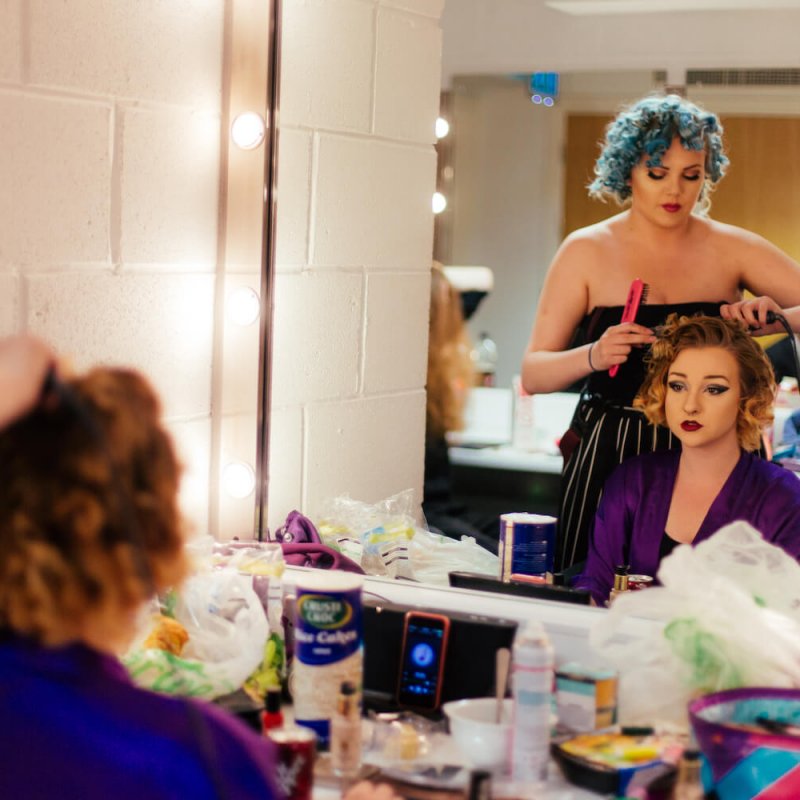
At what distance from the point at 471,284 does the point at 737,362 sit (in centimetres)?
40

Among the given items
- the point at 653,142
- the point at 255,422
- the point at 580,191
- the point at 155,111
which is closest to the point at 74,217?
the point at 155,111

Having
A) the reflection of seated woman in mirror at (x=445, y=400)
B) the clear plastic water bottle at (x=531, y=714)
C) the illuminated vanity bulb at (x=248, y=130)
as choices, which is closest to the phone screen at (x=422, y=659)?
the clear plastic water bottle at (x=531, y=714)

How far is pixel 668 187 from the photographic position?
1.66m

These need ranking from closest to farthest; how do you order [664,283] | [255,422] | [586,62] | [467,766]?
[467,766], [586,62], [664,283], [255,422]

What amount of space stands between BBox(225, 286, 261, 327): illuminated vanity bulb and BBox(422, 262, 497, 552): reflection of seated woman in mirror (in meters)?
0.28

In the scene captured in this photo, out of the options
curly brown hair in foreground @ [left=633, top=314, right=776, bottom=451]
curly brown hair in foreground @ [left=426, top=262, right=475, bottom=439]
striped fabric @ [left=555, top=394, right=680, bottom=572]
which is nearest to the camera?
curly brown hair in foreground @ [left=633, top=314, right=776, bottom=451]

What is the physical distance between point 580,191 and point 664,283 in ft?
0.58

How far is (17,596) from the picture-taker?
2.77ft

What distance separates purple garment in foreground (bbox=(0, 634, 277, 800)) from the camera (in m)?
0.83

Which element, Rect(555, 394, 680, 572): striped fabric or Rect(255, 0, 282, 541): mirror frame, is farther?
Rect(255, 0, 282, 541): mirror frame

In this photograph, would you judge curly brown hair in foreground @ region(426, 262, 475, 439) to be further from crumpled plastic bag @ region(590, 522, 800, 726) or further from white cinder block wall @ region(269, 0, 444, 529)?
crumpled plastic bag @ region(590, 522, 800, 726)

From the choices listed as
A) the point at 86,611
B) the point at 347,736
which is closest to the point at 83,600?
the point at 86,611

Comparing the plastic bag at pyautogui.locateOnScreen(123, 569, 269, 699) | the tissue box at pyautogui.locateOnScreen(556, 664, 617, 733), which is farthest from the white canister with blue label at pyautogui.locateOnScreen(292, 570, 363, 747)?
the tissue box at pyautogui.locateOnScreen(556, 664, 617, 733)

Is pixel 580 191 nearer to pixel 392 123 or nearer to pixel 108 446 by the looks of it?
pixel 392 123
